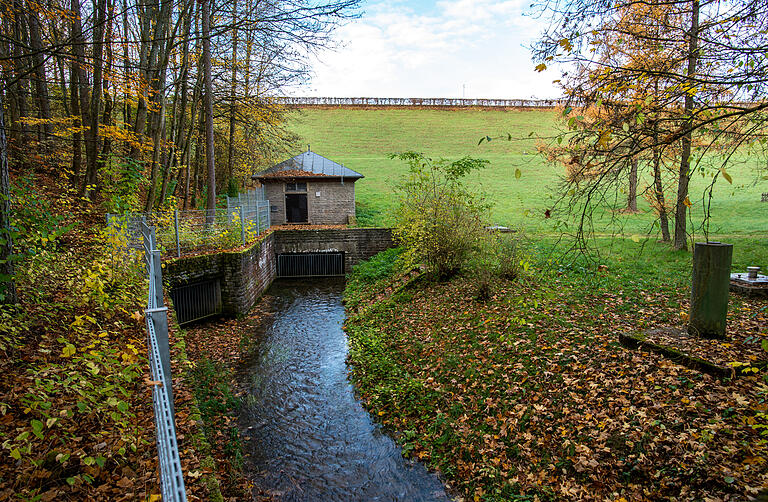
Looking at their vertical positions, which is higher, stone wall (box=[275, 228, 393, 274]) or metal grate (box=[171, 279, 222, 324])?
stone wall (box=[275, 228, 393, 274])

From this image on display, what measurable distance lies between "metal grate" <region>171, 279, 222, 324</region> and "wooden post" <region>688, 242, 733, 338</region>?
11321 mm

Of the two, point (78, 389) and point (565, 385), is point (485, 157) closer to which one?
point (565, 385)

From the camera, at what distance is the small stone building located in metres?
23.5

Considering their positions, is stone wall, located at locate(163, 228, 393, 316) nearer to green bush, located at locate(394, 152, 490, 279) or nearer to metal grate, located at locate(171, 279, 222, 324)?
metal grate, located at locate(171, 279, 222, 324)

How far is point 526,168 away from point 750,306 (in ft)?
112

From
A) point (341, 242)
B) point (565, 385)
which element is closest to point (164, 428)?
point (565, 385)

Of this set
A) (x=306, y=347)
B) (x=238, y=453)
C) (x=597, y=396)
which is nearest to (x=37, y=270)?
(x=238, y=453)

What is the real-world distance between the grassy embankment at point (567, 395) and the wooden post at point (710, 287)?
31 centimetres

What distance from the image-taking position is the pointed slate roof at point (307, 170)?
23.2 metres

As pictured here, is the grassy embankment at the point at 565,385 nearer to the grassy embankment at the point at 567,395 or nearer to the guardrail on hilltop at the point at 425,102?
the grassy embankment at the point at 567,395

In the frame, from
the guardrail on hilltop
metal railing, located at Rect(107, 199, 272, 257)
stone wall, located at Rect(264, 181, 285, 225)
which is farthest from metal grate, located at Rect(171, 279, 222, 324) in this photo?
the guardrail on hilltop

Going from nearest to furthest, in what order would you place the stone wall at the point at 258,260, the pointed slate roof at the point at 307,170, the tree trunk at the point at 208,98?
the stone wall at the point at 258,260 < the tree trunk at the point at 208,98 < the pointed slate roof at the point at 307,170

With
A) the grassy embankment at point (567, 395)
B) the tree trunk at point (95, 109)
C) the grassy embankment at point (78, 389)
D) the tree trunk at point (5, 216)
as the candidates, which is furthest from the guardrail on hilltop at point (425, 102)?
the tree trunk at point (5, 216)

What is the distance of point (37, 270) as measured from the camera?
6.54 m
